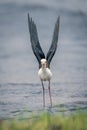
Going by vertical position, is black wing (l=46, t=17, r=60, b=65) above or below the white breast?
above

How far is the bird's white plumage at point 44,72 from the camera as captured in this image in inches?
115

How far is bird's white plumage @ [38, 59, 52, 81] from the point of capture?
2.93m

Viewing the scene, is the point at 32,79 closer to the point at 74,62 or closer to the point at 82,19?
the point at 74,62

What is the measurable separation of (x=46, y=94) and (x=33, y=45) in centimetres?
27

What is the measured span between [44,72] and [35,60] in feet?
0.29

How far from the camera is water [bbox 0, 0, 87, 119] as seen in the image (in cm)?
294

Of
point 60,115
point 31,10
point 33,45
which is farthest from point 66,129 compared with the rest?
point 31,10

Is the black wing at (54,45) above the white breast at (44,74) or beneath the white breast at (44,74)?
above

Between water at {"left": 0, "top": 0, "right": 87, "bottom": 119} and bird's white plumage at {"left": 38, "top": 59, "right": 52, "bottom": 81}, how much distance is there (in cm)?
2

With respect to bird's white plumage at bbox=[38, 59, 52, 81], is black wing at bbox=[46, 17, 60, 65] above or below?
above

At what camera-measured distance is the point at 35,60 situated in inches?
117

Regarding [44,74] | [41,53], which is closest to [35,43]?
[41,53]

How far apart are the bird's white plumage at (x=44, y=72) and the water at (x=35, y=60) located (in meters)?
0.02

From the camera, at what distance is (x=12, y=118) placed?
114 inches
